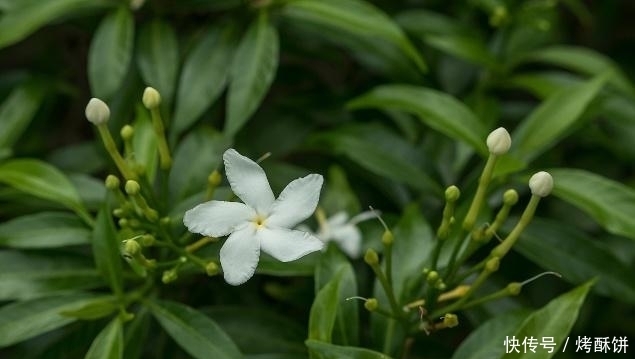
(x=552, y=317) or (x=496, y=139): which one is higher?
(x=496, y=139)

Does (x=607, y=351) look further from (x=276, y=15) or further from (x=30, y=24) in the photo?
(x=30, y=24)

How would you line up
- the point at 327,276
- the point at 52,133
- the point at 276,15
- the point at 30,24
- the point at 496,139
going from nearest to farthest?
1. the point at 496,139
2. the point at 327,276
3. the point at 30,24
4. the point at 276,15
5. the point at 52,133

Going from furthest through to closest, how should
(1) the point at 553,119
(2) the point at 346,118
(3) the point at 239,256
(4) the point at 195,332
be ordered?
(2) the point at 346,118, (1) the point at 553,119, (4) the point at 195,332, (3) the point at 239,256

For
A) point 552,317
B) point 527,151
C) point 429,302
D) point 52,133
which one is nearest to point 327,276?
point 429,302

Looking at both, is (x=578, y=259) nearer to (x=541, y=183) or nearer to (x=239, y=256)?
(x=541, y=183)

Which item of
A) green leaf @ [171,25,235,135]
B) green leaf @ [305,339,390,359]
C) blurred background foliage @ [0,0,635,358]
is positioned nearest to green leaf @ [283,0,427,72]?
blurred background foliage @ [0,0,635,358]

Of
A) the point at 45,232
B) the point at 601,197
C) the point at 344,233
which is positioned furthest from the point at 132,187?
the point at 601,197
